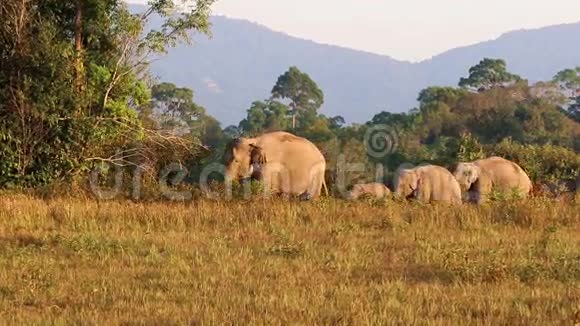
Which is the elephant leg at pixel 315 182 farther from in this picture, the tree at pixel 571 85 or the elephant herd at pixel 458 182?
the tree at pixel 571 85

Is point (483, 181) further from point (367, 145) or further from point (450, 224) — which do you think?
point (367, 145)

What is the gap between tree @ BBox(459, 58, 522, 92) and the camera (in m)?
74.9

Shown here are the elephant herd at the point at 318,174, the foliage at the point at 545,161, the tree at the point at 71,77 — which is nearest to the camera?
the tree at the point at 71,77

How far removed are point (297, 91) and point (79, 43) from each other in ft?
247

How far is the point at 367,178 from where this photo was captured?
1120 inches

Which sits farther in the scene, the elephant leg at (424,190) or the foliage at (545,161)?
the foliage at (545,161)

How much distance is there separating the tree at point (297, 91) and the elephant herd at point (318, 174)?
228 ft

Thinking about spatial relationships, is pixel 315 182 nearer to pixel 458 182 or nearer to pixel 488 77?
pixel 458 182

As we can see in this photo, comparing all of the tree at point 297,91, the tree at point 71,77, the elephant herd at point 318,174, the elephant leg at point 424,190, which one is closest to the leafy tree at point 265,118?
the tree at point 297,91

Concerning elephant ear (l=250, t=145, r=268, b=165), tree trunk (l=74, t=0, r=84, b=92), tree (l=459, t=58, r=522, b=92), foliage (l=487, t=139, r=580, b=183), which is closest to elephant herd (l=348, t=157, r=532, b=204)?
elephant ear (l=250, t=145, r=268, b=165)

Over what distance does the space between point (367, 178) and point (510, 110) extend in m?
26.7

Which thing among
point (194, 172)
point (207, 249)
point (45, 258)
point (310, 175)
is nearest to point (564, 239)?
point (207, 249)

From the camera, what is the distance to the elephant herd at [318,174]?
15.0 m

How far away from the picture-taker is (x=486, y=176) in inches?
746
